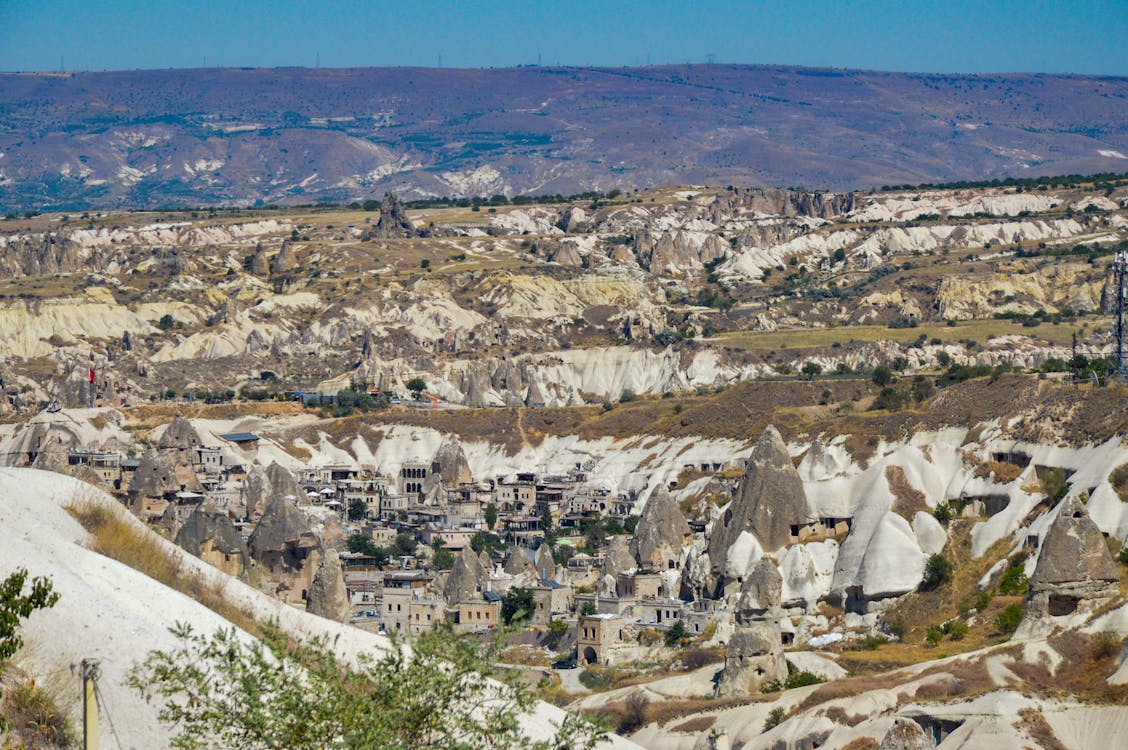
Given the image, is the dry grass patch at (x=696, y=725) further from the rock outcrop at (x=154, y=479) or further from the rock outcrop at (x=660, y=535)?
the rock outcrop at (x=154, y=479)

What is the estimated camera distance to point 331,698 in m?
23.0

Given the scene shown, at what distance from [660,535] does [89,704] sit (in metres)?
63.4

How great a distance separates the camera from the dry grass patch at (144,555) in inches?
1131

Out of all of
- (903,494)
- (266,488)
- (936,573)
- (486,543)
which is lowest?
(486,543)

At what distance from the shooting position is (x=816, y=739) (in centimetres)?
5191

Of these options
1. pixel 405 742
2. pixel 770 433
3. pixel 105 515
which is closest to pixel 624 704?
pixel 770 433

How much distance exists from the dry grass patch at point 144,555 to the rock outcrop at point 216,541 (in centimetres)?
4490

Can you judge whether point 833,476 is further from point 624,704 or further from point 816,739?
point 816,739

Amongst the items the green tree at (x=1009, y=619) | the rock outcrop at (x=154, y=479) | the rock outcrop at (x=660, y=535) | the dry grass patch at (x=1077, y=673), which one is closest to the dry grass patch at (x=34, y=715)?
the dry grass patch at (x=1077, y=673)

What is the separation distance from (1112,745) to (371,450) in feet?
289

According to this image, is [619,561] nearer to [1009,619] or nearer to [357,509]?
[1009,619]

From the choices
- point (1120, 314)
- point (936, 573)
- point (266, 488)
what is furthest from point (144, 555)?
point (266, 488)

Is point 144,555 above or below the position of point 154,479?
above

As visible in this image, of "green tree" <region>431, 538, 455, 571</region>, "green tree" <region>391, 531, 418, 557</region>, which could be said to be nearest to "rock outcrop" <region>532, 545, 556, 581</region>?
"green tree" <region>431, 538, 455, 571</region>
